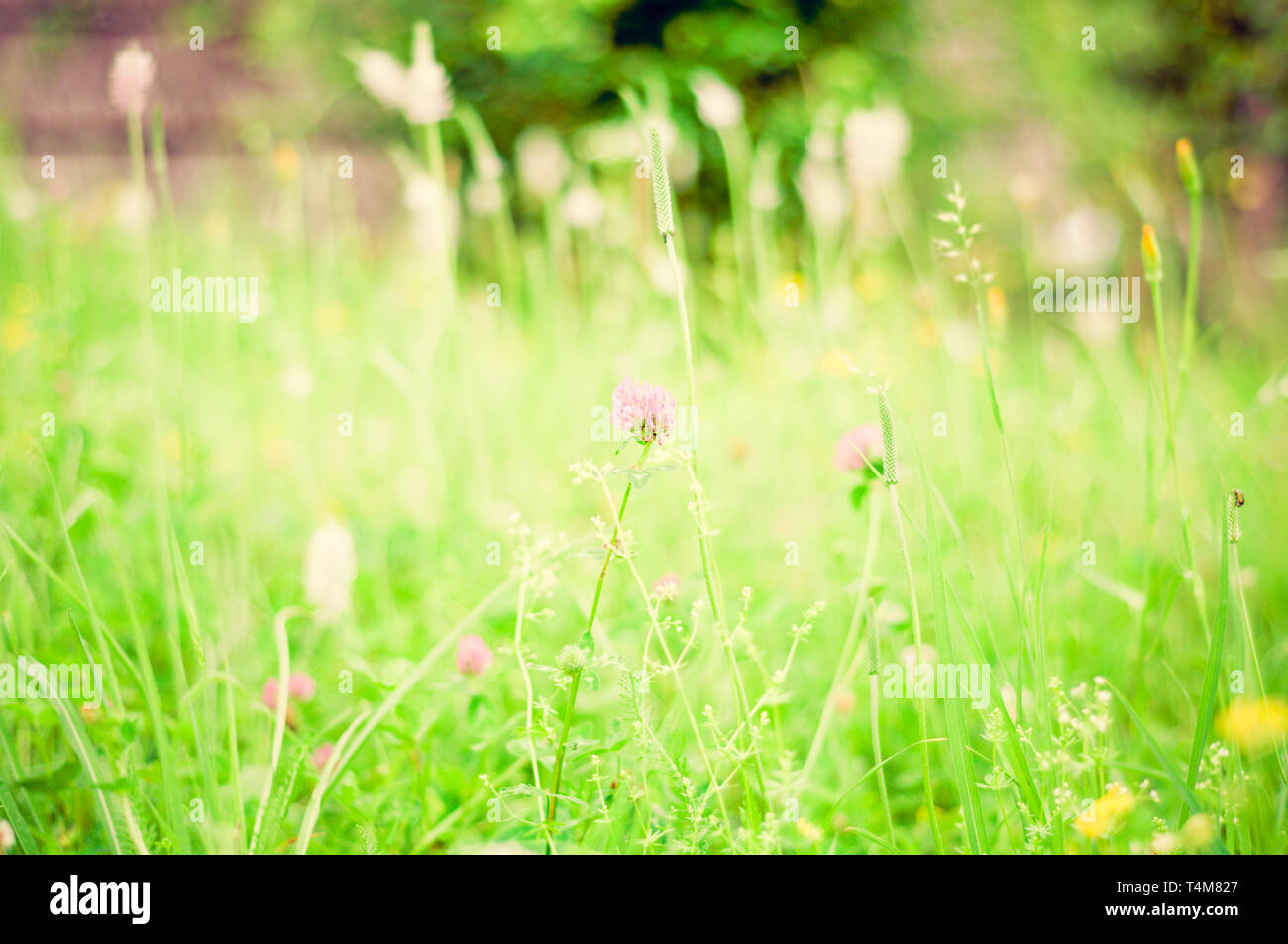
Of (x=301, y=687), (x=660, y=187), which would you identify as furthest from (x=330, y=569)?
(x=660, y=187)

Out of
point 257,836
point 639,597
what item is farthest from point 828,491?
point 257,836

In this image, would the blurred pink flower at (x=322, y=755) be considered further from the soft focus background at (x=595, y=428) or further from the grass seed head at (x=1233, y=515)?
the grass seed head at (x=1233, y=515)

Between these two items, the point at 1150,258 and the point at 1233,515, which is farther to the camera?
the point at 1150,258

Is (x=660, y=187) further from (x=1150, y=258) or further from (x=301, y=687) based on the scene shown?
(x=301, y=687)

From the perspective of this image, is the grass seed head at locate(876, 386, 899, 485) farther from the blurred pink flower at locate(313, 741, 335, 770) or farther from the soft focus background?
the blurred pink flower at locate(313, 741, 335, 770)

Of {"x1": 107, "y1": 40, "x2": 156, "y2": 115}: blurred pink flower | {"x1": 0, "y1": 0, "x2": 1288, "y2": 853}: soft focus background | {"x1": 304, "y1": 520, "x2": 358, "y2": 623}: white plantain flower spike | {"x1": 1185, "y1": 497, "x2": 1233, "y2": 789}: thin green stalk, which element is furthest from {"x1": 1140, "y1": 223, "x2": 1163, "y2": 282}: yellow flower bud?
{"x1": 107, "y1": 40, "x2": 156, "y2": 115}: blurred pink flower

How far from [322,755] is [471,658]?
18cm

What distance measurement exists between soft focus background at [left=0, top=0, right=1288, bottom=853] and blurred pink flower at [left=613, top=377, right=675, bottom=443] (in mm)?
119

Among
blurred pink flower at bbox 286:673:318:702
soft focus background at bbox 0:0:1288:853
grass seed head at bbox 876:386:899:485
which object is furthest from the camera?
blurred pink flower at bbox 286:673:318:702

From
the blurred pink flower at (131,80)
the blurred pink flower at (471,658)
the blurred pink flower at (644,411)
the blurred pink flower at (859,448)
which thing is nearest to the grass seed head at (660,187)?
the blurred pink flower at (644,411)

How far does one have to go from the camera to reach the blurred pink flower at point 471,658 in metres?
0.82

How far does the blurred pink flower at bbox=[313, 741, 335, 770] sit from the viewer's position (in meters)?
0.83

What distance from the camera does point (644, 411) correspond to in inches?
26.8

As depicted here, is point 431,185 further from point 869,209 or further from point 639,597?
point 869,209
